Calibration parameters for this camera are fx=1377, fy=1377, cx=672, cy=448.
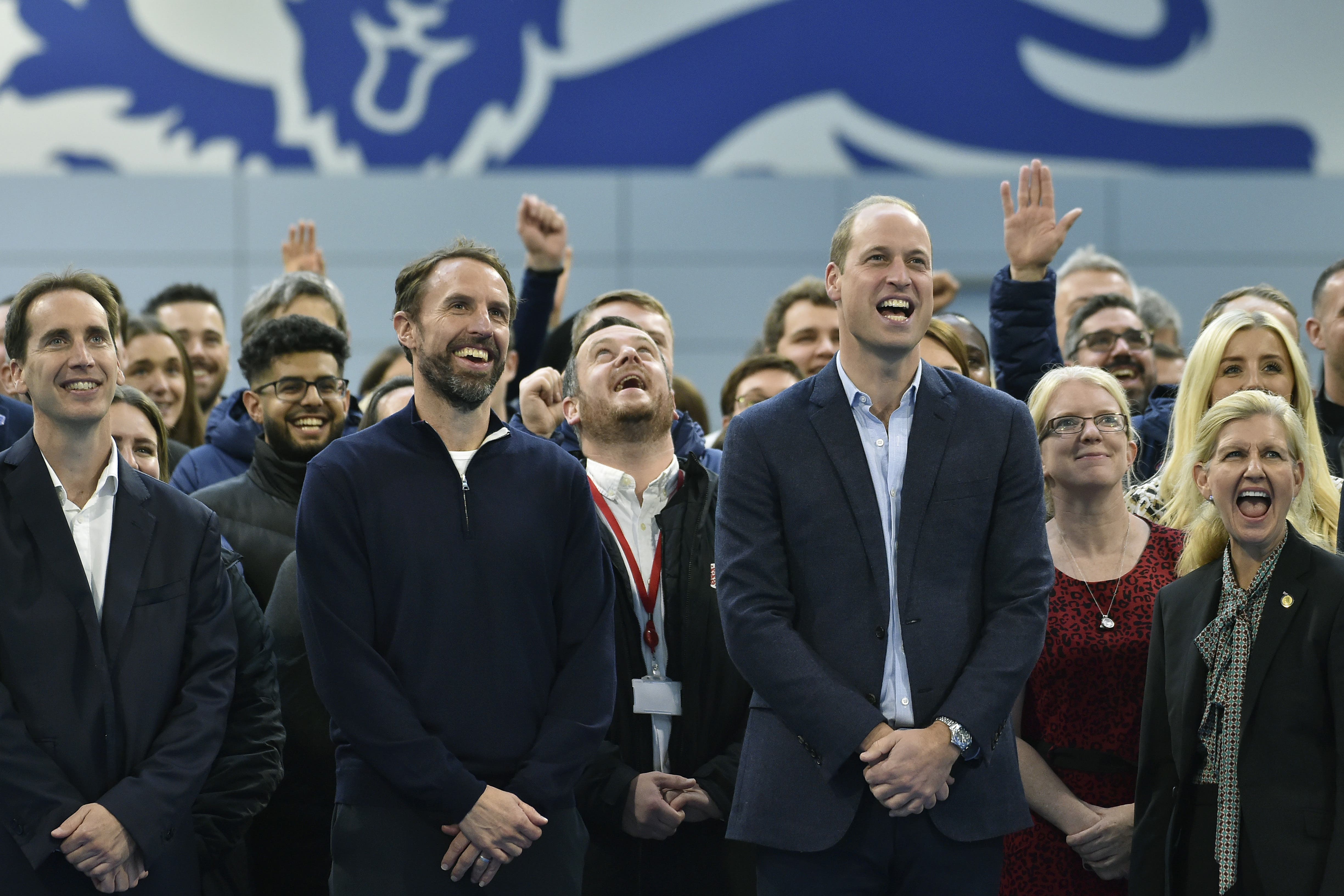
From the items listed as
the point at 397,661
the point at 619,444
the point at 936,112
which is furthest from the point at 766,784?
the point at 936,112

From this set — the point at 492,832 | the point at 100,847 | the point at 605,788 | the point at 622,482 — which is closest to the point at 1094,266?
the point at 622,482

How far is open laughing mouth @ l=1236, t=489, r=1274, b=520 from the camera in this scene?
2631 millimetres

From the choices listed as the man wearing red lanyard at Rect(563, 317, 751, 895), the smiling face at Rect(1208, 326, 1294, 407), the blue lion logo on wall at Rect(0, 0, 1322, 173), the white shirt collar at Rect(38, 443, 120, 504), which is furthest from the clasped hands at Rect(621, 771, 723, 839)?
the blue lion logo on wall at Rect(0, 0, 1322, 173)

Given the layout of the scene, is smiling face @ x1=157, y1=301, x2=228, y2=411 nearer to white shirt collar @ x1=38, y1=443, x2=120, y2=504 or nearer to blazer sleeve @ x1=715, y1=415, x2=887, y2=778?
white shirt collar @ x1=38, y1=443, x2=120, y2=504

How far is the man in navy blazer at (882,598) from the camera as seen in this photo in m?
2.26

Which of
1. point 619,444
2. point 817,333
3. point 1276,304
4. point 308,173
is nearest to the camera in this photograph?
point 619,444

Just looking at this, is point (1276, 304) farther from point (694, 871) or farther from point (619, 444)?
point (694, 871)

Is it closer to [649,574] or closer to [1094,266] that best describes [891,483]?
[649,574]

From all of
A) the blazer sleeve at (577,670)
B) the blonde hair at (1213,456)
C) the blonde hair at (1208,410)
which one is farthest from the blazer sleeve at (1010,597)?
the blonde hair at (1208,410)

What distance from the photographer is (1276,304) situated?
4027 mm

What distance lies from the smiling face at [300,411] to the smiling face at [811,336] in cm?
150

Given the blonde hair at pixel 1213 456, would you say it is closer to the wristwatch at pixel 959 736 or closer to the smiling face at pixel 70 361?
the wristwatch at pixel 959 736

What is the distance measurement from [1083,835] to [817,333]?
6.87 feet

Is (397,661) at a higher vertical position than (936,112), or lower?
lower
